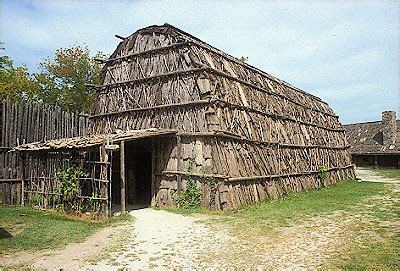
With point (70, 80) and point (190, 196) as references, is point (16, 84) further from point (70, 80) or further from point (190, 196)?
point (190, 196)

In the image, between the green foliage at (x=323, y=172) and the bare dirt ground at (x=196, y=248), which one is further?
the green foliage at (x=323, y=172)

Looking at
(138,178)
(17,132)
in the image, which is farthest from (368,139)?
(17,132)

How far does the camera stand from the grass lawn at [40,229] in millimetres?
8508

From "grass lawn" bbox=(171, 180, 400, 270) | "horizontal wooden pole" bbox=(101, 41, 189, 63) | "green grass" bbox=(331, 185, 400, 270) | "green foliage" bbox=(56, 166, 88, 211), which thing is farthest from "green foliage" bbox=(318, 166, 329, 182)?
"green foliage" bbox=(56, 166, 88, 211)

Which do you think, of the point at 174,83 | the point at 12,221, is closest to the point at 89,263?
the point at 12,221

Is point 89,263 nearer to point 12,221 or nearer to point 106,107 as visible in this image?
point 12,221

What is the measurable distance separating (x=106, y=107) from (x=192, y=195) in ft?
23.6

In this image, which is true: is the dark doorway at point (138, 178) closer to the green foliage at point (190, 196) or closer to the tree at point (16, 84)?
the green foliage at point (190, 196)

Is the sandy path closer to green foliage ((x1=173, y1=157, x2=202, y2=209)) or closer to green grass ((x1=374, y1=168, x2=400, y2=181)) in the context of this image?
green foliage ((x1=173, y1=157, x2=202, y2=209))

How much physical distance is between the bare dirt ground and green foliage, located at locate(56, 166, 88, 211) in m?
2.58

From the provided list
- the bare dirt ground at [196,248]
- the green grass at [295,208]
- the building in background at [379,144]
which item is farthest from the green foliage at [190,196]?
the building in background at [379,144]

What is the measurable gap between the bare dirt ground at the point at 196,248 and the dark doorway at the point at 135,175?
16.1 feet

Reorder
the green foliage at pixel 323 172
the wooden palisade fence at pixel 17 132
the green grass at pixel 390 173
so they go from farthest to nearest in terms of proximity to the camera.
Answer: the green grass at pixel 390 173 < the green foliage at pixel 323 172 < the wooden palisade fence at pixel 17 132

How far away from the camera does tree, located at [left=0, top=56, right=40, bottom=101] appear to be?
27.4 m
